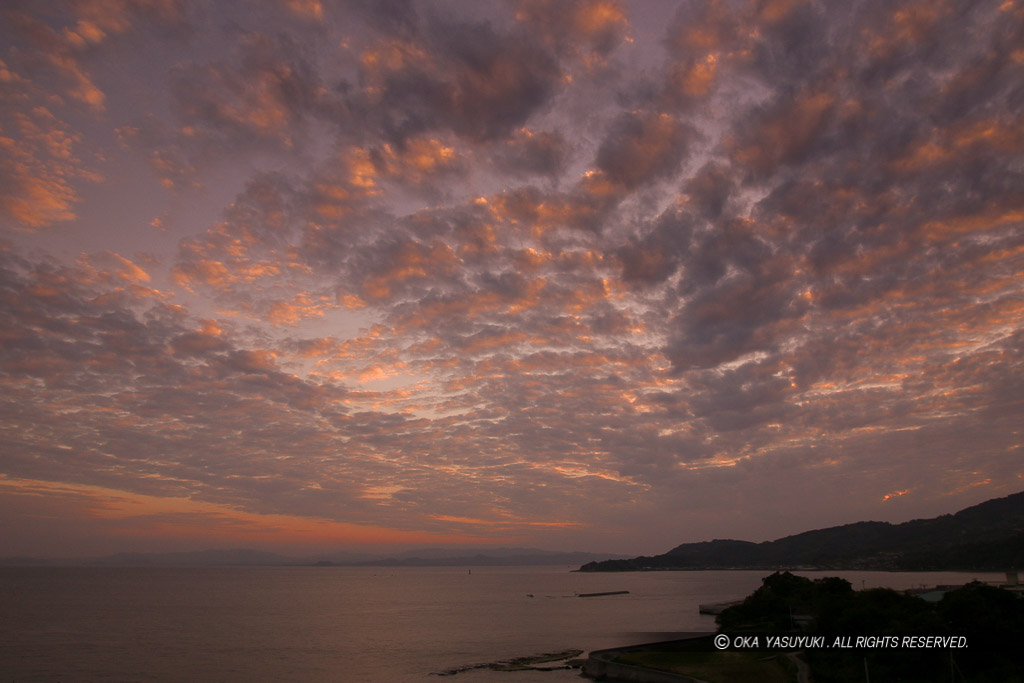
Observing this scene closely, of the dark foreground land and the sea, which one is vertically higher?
the dark foreground land

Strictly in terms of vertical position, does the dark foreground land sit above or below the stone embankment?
above

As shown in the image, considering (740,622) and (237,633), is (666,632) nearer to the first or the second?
(740,622)

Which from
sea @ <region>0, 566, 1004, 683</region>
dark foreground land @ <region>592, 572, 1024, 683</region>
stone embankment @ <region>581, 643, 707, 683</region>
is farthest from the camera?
sea @ <region>0, 566, 1004, 683</region>

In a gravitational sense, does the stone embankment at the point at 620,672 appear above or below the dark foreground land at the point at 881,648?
below

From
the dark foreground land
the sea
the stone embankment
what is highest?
the dark foreground land

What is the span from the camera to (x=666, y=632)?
8144 centimetres

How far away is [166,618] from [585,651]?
263 feet

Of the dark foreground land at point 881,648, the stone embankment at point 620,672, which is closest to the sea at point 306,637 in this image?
the stone embankment at point 620,672

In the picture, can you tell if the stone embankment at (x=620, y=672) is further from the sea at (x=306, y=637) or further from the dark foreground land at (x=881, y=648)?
the sea at (x=306, y=637)

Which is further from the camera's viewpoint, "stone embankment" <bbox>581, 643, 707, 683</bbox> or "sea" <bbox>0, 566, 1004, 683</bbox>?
"sea" <bbox>0, 566, 1004, 683</bbox>

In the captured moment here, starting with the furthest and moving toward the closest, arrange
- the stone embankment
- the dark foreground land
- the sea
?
the sea, the stone embankment, the dark foreground land

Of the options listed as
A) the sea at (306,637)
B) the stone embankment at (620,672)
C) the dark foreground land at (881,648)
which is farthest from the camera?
the sea at (306,637)

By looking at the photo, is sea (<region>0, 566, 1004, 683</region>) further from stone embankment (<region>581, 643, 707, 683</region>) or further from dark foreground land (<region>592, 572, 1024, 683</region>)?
dark foreground land (<region>592, 572, 1024, 683</region>)

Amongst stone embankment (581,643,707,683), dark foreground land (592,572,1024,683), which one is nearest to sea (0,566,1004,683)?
stone embankment (581,643,707,683)
